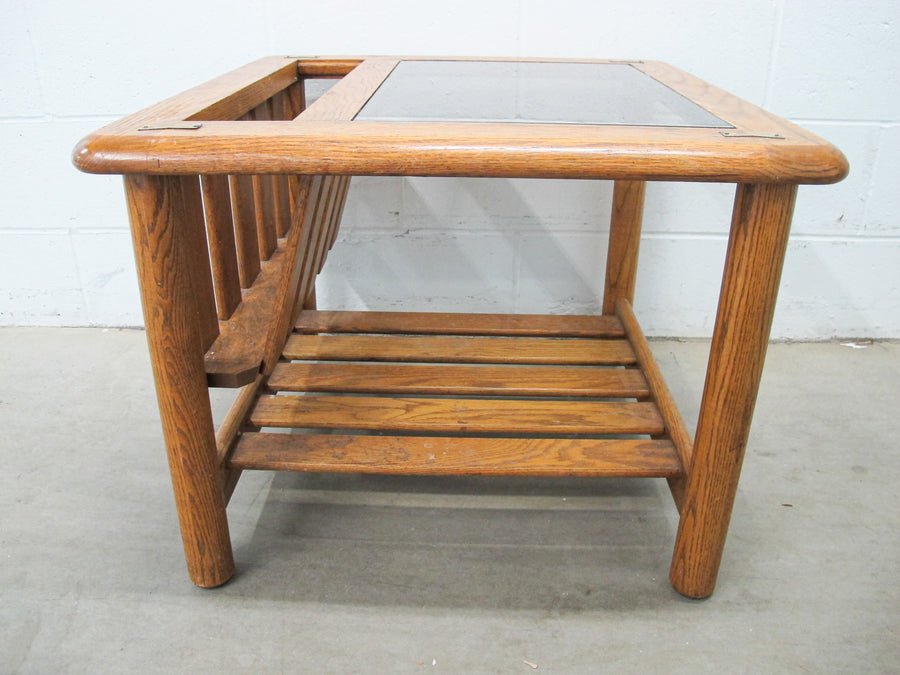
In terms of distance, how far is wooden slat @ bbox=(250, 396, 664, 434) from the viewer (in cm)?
143

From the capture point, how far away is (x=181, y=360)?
111 cm

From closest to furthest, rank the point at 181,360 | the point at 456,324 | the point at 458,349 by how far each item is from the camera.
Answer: the point at 181,360 → the point at 458,349 → the point at 456,324

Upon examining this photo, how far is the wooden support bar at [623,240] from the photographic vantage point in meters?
1.87

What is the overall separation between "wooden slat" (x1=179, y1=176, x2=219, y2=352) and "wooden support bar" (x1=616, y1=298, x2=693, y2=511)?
81 centimetres

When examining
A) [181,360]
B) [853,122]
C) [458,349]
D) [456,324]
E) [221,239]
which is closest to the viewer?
[181,360]

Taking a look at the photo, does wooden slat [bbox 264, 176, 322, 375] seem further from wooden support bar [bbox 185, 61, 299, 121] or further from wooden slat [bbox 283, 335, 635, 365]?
wooden slat [bbox 283, 335, 635, 365]

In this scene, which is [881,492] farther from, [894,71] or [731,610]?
[894,71]

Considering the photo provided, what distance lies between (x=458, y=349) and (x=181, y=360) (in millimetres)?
761

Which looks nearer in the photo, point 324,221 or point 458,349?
point 324,221

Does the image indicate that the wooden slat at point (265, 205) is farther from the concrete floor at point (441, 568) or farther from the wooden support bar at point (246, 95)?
the concrete floor at point (441, 568)

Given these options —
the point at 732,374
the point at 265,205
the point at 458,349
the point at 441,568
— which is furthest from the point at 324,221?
the point at 732,374

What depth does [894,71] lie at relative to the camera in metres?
1.97

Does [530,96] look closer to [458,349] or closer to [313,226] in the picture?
[313,226]

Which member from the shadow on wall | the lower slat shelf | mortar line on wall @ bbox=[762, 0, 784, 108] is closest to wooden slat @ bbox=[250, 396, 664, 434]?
the lower slat shelf
